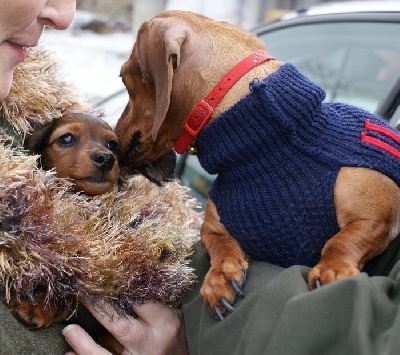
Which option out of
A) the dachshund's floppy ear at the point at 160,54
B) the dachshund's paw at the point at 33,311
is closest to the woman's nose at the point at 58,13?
the dachshund's floppy ear at the point at 160,54

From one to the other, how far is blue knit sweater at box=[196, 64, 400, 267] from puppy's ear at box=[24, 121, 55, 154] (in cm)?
50

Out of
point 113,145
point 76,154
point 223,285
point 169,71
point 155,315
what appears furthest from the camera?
point 113,145

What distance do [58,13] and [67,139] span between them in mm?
415

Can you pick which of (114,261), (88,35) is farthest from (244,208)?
(88,35)

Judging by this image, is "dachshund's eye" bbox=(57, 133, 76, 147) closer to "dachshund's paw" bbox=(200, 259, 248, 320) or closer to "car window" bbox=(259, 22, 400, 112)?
"dachshund's paw" bbox=(200, 259, 248, 320)

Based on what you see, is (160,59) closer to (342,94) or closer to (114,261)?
(114,261)

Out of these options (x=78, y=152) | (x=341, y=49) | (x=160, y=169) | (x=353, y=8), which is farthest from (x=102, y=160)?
(x=353, y=8)

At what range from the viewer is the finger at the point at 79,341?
5.13 ft

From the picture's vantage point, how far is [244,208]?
1.73 metres

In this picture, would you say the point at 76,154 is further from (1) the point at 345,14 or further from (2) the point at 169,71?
(1) the point at 345,14

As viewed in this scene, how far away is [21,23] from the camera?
156 cm

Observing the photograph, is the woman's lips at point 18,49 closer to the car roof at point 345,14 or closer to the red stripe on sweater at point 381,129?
the red stripe on sweater at point 381,129

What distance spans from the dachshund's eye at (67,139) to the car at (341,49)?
90 centimetres

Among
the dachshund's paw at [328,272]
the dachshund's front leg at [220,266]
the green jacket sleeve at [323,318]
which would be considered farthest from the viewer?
the dachshund's front leg at [220,266]
